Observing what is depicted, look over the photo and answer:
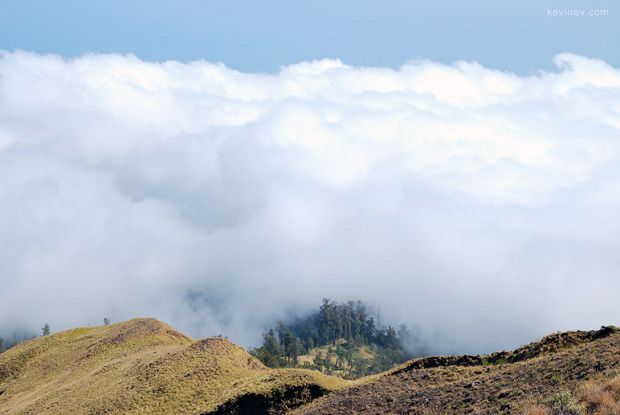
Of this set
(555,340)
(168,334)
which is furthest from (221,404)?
(168,334)

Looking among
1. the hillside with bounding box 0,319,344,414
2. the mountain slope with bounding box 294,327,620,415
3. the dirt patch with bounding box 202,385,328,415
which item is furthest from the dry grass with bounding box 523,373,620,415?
the hillside with bounding box 0,319,344,414

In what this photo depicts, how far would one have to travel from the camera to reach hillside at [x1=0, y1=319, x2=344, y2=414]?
2462 inches

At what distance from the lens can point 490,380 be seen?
47.1 meters

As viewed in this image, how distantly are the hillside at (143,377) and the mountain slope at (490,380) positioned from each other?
5.99 meters

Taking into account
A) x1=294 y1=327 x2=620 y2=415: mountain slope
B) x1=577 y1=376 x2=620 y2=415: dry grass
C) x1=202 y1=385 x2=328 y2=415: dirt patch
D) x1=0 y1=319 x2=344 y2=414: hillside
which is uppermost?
x1=0 y1=319 x2=344 y2=414: hillside

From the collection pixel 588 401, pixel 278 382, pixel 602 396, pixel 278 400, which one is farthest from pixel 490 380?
pixel 278 382

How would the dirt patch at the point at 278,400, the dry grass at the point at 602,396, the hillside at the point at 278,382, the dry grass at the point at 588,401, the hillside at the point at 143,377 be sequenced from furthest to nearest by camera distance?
the hillside at the point at 143,377 < the dirt patch at the point at 278,400 < the hillside at the point at 278,382 < the dry grass at the point at 588,401 < the dry grass at the point at 602,396

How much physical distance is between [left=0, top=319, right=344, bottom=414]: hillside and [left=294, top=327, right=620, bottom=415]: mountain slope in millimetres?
5994

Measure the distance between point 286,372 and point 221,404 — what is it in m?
6.48

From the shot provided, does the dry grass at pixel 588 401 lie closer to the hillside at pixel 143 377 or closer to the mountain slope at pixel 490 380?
the mountain slope at pixel 490 380

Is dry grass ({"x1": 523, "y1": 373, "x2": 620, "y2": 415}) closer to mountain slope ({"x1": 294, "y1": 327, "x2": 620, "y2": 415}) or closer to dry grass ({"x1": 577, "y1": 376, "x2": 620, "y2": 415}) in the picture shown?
dry grass ({"x1": 577, "y1": 376, "x2": 620, "y2": 415})

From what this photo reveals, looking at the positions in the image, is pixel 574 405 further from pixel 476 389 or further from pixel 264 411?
pixel 264 411

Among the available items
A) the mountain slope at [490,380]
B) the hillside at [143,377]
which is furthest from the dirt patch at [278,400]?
the mountain slope at [490,380]

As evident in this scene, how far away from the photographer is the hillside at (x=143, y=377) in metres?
62.5
